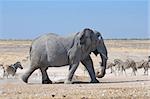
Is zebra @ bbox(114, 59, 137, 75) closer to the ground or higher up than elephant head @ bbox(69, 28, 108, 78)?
closer to the ground

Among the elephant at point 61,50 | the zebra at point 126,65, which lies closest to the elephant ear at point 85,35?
the elephant at point 61,50

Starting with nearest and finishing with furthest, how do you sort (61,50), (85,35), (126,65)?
(61,50)
(85,35)
(126,65)

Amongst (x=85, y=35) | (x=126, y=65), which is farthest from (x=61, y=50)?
(x=126, y=65)

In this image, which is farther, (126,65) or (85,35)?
(126,65)

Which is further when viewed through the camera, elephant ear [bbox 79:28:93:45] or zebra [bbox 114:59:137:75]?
zebra [bbox 114:59:137:75]

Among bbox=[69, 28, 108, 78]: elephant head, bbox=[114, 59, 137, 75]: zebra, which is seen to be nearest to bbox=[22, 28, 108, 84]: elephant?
bbox=[69, 28, 108, 78]: elephant head

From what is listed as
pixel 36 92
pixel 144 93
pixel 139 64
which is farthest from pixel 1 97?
pixel 139 64

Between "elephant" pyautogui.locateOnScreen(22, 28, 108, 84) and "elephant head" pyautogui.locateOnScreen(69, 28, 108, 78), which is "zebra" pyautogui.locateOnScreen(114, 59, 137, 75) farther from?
"elephant" pyautogui.locateOnScreen(22, 28, 108, 84)

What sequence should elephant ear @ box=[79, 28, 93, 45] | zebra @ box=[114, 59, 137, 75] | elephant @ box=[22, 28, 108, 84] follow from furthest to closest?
zebra @ box=[114, 59, 137, 75] < elephant ear @ box=[79, 28, 93, 45] < elephant @ box=[22, 28, 108, 84]

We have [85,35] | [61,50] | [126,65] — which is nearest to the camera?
[61,50]

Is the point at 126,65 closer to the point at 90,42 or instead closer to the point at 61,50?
the point at 90,42

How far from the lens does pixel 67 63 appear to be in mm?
26797

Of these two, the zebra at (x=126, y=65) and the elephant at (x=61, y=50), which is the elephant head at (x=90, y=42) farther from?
the zebra at (x=126, y=65)

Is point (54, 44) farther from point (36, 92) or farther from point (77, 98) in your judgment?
point (77, 98)
